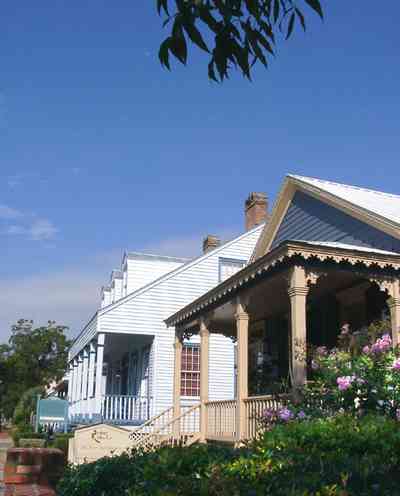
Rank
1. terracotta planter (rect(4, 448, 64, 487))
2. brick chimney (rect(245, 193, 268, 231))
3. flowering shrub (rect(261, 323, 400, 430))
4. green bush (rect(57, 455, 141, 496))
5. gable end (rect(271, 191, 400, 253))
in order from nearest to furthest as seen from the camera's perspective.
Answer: green bush (rect(57, 455, 141, 496))
terracotta planter (rect(4, 448, 64, 487))
flowering shrub (rect(261, 323, 400, 430))
gable end (rect(271, 191, 400, 253))
brick chimney (rect(245, 193, 268, 231))

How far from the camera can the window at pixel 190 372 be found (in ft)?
80.7

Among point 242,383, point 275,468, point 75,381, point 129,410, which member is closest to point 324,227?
point 242,383

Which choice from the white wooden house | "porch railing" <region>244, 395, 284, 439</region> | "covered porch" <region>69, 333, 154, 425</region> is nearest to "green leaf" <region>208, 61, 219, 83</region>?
"porch railing" <region>244, 395, 284, 439</region>

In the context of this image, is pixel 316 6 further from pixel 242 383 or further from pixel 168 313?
pixel 168 313

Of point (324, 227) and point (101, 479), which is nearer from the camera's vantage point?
point (101, 479)

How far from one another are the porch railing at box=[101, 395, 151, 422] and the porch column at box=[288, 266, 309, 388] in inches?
495

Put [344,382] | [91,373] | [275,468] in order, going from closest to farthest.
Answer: [275,468] → [344,382] → [91,373]

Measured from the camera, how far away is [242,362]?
1358cm

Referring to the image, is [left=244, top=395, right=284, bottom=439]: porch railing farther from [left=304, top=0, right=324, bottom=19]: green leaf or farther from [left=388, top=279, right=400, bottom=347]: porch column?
[left=304, top=0, right=324, bottom=19]: green leaf

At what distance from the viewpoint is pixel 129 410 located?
22.8 meters

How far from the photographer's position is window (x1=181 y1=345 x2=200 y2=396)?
80.7 ft

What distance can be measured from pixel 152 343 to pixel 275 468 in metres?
21.1

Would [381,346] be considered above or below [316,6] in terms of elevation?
below

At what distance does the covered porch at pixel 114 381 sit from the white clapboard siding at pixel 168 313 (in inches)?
17.8
